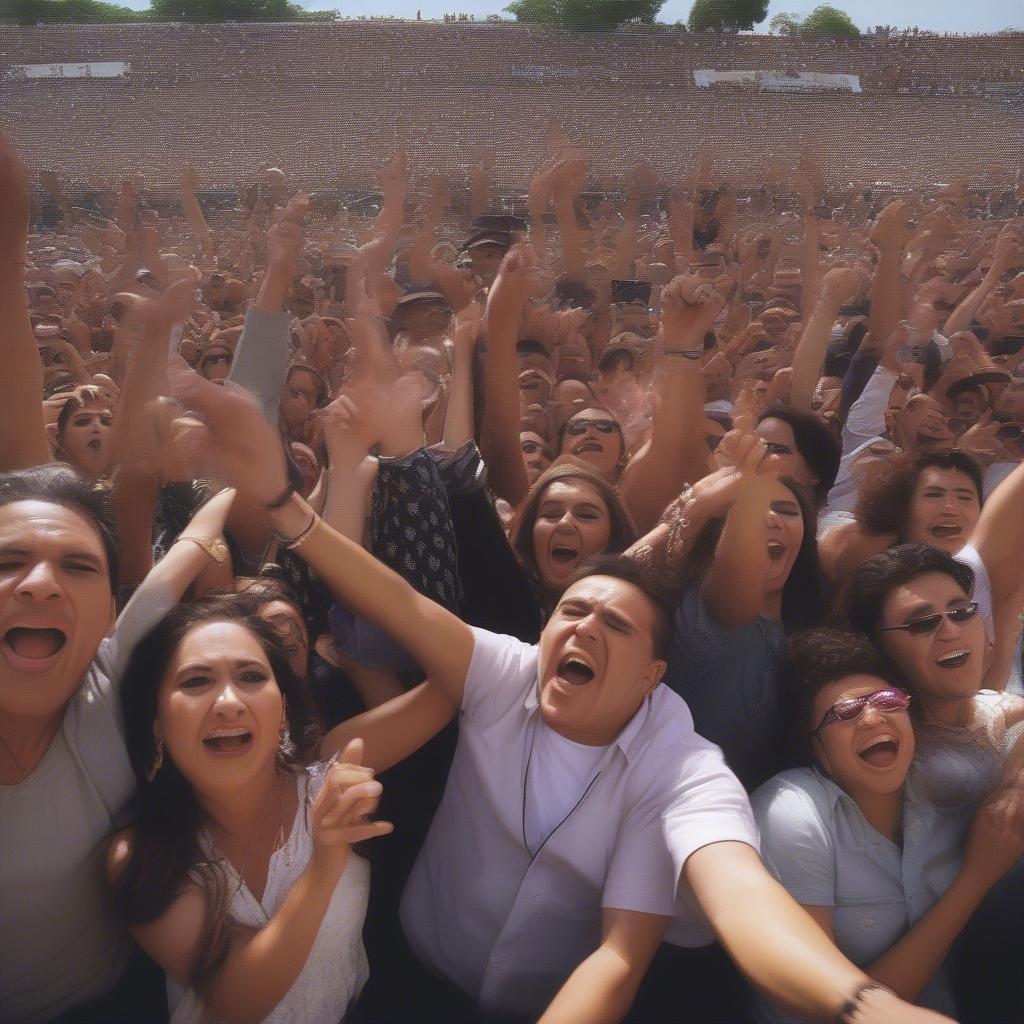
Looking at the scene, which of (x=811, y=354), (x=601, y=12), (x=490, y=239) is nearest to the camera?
(x=811, y=354)

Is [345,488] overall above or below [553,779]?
above

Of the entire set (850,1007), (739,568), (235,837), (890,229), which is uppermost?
(890,229)

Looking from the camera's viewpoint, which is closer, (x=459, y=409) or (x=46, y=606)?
(x=46, y=606)

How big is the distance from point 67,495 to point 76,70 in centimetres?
2389

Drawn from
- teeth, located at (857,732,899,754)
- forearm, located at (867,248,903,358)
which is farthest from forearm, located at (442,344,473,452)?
forearm, located at (867,248,903,358)

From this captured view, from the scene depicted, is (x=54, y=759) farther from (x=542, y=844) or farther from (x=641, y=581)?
(x=641, y=581)

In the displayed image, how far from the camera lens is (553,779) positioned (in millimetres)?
1507

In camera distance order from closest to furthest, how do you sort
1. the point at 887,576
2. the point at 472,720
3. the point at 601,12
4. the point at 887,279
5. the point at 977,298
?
the point at 472,720, the point at 887,576, the point at 887,279, the point at 977,298, the point at 601,12

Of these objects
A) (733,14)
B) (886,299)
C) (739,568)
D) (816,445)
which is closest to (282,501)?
(739,568)

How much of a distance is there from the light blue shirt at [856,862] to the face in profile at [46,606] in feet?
3.51

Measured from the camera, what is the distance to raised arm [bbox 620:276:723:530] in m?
2.14

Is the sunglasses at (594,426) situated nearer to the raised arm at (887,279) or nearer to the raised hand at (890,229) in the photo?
the raised arm at (887,279)

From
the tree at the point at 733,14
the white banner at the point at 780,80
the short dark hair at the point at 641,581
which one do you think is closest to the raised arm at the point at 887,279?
the short dark hair at the point at 641,581

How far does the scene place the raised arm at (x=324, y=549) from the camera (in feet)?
5.00
